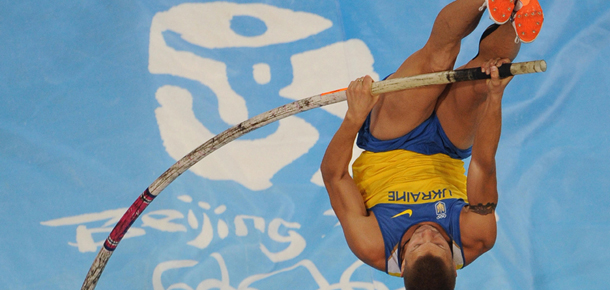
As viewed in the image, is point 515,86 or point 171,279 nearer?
point 171,279

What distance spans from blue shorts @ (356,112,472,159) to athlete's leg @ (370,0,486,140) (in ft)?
0.09

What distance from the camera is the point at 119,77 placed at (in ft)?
11.8

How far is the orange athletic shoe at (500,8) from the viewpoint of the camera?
1.84 m

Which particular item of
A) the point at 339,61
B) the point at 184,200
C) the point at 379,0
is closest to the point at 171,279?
A: the point at 184,200

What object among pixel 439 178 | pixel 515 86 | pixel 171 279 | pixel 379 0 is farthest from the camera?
pixel 379 0

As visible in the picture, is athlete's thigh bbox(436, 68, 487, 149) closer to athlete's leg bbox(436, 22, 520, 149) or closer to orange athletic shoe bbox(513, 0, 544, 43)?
athlete's leg bbox(436, 22, 520, 149)

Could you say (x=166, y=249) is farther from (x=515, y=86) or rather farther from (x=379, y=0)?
(x=515, y=86)

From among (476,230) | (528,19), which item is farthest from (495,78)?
(476,230)

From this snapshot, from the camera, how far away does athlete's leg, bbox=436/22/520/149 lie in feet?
6.59

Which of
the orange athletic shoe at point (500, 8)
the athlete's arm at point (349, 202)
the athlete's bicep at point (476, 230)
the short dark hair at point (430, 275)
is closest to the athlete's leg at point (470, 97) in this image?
the orange athletic shoe at point (500, 8)

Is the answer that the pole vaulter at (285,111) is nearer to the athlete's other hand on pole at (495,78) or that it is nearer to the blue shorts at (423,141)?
the athlete's other hand on pole at (495,78)

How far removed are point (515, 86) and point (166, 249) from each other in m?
2.31

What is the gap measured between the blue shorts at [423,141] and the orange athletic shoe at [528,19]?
0.59 metres

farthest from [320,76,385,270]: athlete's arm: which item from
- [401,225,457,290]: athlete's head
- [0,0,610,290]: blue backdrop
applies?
[0,0,610,290]: blue backdrop
